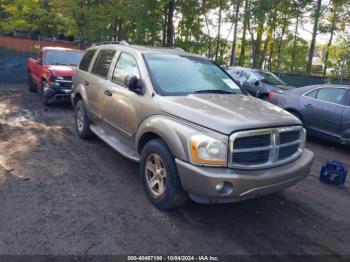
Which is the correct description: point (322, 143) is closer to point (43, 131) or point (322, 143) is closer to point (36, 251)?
point (43, 131)

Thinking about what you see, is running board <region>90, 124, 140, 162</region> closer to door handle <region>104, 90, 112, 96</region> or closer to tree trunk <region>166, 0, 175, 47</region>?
door handle <region>104, 90, 112, 96</region>

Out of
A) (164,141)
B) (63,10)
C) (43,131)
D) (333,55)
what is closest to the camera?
(164,141)

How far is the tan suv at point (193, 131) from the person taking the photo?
3438 millimetres

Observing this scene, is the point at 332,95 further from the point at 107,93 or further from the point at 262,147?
the point at 107,93

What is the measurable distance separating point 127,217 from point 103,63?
3136 millimetres

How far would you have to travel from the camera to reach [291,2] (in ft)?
70.4

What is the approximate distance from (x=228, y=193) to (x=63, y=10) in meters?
19.4

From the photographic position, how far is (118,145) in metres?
5.13

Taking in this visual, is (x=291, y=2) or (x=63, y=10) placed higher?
(x=291, y=2)

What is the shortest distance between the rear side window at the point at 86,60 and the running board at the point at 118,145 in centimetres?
139

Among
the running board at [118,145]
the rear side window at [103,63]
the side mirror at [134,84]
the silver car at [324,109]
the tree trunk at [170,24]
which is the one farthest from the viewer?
the tree trunk at [170,24]

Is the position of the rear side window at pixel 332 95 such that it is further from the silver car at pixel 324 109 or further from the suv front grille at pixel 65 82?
the suv front grille at pixel 65 82

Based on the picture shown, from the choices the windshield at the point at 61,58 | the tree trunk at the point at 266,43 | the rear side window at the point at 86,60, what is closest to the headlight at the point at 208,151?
the rear side window at the point at 86,60

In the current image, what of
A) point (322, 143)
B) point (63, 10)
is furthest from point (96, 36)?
point (322, 143)
